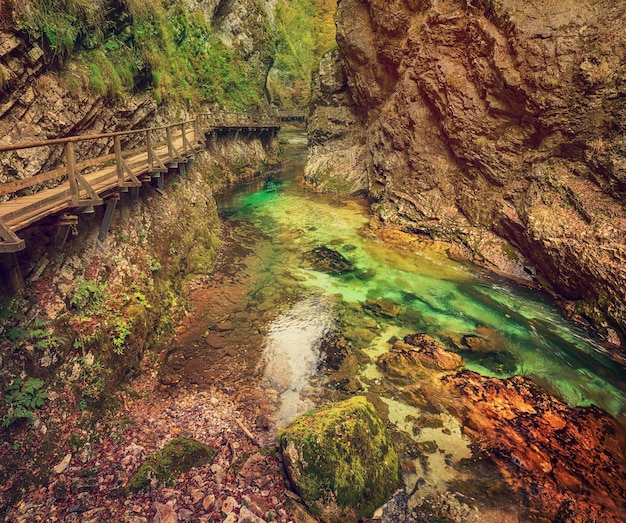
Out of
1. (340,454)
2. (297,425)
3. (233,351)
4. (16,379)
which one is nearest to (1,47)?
(16,379)

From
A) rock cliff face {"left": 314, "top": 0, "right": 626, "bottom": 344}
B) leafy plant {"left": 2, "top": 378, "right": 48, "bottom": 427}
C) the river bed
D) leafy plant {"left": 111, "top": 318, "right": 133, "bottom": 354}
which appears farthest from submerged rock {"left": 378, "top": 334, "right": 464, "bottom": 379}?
leafy plant {"left": 2, "top": 378, "right": 48, "bottom": 427}

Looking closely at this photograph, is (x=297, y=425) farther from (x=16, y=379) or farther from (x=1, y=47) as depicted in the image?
(x=1, y=47)

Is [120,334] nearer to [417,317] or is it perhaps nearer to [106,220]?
[106,220]

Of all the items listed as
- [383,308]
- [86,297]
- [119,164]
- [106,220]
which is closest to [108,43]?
[119,164]

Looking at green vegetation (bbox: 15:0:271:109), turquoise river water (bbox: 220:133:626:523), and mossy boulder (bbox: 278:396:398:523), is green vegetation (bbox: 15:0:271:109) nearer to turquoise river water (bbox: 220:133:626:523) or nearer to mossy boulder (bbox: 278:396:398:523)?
turquoise river water (bbox: 220:133:626:523)

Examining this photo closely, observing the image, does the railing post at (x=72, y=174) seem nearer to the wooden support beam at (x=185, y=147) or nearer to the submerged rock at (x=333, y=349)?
the submerged rock at (x=333, y=349)

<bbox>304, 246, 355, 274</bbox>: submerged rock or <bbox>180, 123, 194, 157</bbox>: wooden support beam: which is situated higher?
<bbox>180, 123, 194, 157</bbox>: wooden support beam
